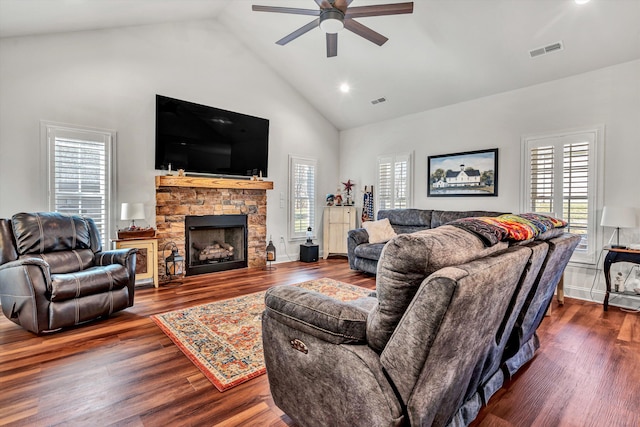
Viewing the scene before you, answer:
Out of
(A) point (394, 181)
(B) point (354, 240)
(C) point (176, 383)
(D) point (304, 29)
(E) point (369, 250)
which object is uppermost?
(D) point (304, 29)

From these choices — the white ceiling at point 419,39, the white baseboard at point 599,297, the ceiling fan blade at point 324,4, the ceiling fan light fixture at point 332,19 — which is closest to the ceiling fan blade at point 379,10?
the ceiling fan light fixture at point 332,19

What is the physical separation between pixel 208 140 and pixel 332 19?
2.98 meters

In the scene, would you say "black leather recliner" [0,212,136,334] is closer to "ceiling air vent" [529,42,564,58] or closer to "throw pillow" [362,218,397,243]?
"throw pillow" [362,218,397,243]

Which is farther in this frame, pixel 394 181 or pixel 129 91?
pixel 394 181

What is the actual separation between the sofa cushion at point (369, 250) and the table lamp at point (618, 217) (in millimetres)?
2571

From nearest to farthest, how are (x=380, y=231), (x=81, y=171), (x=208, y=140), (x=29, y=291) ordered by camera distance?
1. (x=29, y=291)
2. (x=81, y=171)
3. (x=208, y=140)
4. (x=380, y=231)

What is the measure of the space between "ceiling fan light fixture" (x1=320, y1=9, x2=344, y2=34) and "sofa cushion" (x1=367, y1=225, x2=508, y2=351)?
2405 mm

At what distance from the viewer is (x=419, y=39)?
14.0 feet

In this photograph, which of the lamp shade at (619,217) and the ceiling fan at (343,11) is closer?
the ceiling fan at (343,11)

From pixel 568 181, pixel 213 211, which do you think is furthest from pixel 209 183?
pixel 568 181

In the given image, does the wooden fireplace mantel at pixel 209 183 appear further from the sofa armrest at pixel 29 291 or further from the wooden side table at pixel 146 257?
the sofa armrest at pixel 29 291

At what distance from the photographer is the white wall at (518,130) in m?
3.78

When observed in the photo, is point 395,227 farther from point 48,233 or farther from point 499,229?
point 48,233

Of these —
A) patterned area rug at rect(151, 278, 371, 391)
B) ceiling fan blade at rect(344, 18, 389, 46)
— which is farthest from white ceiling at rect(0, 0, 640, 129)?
patterned area rug at rect(151, 278, 371, 391)
